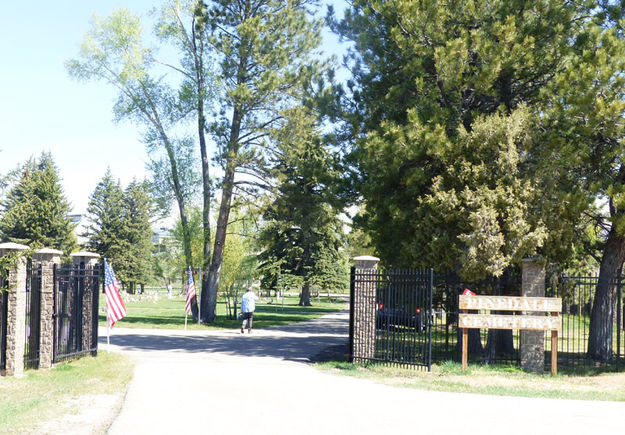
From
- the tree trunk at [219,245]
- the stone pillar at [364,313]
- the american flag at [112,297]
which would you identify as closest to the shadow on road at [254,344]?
the stone pillar at [364,313]

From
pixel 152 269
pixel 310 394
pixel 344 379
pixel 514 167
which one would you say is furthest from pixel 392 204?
pixel 152 269

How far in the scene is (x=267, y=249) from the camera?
4634cm

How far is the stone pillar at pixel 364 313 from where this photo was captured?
14883mm

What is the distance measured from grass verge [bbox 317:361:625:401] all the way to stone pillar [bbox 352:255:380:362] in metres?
0.48

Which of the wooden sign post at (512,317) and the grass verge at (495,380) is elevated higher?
the wooden sign post at (512,317)

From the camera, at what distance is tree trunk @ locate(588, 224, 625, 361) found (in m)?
15.7

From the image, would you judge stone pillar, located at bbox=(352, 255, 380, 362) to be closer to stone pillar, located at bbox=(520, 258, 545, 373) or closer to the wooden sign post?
the wooden sign post

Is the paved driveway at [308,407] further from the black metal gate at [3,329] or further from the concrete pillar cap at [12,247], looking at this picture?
the concrete pillar cap at [12,247]

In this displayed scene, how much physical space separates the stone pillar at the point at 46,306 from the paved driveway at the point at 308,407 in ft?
6.71

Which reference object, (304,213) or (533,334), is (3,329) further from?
(304,213)

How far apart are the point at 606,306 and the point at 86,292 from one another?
13.7 m

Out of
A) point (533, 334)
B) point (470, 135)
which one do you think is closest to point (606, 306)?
point (533, 334)

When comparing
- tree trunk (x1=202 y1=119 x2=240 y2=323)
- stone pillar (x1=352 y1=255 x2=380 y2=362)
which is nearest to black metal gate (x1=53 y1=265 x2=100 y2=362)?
stone pillar (x1=352 y1=255 x2=380 y2=362)

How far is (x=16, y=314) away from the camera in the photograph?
39.6 ft
